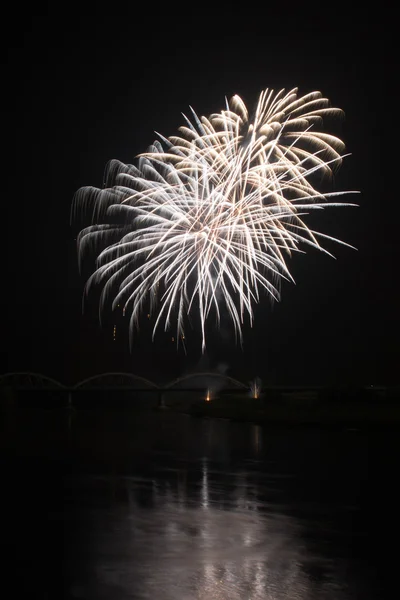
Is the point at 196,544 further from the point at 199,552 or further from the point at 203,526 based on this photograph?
the point at 203,526

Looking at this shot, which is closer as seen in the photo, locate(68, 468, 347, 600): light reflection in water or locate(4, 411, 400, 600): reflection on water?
locate(68, 468, 347, 600): light reflection in water

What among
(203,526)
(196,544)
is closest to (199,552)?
(196,544)

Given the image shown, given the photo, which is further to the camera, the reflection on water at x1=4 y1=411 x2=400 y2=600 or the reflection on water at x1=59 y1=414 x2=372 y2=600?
the reflection on water at x1=4 y1=411 x2=400 y2=600

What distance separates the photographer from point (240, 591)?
7.48 m

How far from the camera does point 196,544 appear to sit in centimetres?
969

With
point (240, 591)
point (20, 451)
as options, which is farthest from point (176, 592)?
point (20, 451)

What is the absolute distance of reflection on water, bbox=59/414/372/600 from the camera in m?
7.62

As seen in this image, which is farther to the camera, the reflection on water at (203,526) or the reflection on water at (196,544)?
the reflection on water at (203,526)

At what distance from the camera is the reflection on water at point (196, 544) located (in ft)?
25.0

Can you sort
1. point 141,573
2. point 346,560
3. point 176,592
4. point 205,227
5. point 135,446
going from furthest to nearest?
1. point 205,227
2. point 135,446
3. point 346,560
4. point 141,573
5. point 176,592

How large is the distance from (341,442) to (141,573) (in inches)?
764

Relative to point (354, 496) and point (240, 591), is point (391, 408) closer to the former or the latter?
point (354, 496)

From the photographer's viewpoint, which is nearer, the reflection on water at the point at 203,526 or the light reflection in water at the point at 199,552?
the light reflection in water at the point at 199,552

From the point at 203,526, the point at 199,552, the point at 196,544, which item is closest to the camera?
the point at 199,552
